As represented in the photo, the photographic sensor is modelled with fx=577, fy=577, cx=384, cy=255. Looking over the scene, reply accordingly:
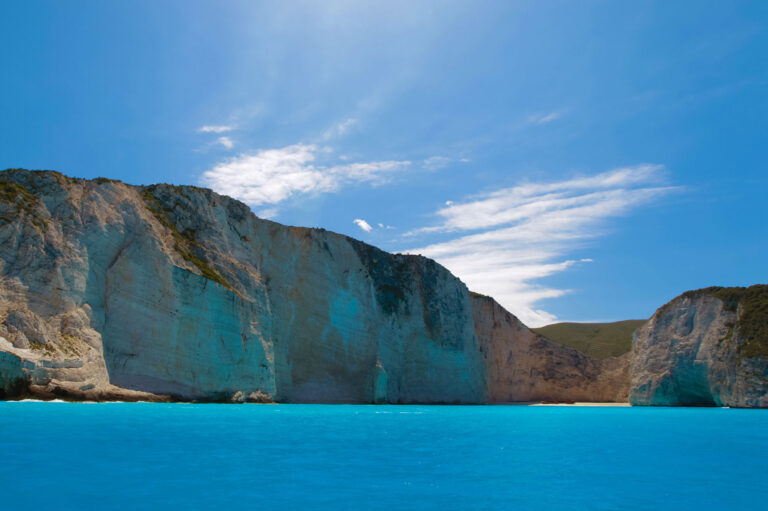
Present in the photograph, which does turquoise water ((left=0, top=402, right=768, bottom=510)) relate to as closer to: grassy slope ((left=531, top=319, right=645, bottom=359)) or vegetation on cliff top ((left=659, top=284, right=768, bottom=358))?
vegetation on cliff top ((left=659, top=284, right=768, bottom=358))

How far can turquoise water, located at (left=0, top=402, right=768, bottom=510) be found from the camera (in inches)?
316

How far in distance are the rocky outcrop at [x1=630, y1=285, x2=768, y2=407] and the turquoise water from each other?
39.7m

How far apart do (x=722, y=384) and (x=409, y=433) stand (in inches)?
1844

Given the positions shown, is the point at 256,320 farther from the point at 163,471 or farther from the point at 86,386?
the point at 163,471

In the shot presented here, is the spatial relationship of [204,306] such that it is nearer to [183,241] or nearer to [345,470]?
[183,241]

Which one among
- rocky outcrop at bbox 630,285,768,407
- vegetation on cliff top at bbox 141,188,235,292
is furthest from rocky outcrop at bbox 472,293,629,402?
vegetation on cliff top at bbox 141,188,235,292

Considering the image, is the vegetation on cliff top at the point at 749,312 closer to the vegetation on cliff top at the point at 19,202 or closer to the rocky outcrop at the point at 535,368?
the rocky outcrop at the point at 535,368

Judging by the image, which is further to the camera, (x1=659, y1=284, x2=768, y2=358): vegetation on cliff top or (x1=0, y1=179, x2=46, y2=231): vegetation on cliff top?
(x1=659, y1=284, x2=768, y2=358): vegetation on cliff top

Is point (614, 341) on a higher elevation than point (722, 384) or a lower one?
higher

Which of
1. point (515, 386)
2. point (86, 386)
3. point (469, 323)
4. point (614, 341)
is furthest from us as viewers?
point (614, 341)

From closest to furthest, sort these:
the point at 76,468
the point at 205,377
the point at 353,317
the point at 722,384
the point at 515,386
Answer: the point at 76,468, the point at 205,377, the point at 353,317, the point at 722,384, the point at 515,386

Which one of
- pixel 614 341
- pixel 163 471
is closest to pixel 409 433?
pixel 163 471

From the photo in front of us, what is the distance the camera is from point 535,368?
7075 centimetres

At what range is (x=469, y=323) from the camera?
198 feet
